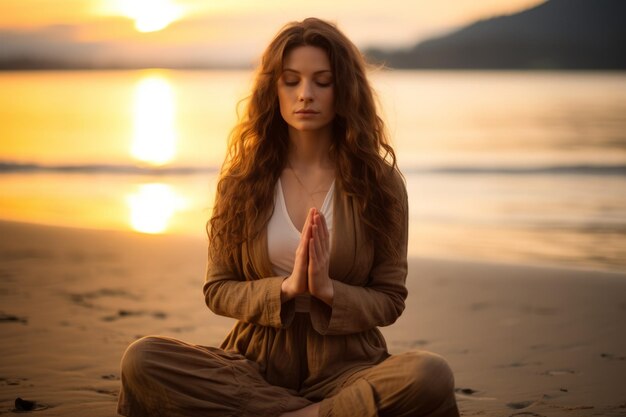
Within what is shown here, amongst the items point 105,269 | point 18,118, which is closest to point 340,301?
point 105,269

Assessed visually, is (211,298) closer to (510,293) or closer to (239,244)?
(239,244)

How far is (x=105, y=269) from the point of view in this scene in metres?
8.28

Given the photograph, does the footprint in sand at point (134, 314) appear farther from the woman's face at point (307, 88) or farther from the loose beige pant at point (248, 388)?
the woman's face at point (307, 88)

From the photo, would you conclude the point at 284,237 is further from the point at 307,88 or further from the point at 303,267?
the point at 307,88

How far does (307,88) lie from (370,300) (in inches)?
34.9

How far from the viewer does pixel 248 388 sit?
12.5ft

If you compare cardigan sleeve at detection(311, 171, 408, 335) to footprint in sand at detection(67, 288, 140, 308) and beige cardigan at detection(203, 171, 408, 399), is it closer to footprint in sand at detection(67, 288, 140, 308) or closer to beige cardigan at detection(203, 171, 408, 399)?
beige cardigan at detection(203, 171, 408, 399)

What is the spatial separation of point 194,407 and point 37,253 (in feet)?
18.0

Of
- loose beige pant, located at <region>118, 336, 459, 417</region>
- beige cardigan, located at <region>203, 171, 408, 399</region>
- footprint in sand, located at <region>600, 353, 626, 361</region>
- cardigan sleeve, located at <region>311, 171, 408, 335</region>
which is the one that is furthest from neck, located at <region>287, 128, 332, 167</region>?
footprint in sand, located at <region>600, 353, 626, 361</region>

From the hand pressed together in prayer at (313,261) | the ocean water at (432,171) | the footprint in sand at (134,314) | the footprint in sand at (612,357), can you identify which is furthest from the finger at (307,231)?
the footprint in sand at (134,314)

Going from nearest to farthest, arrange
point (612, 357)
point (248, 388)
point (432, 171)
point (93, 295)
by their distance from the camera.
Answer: point (248, 388) → point (612, 357) → point (93, 295) → point (432, 171)

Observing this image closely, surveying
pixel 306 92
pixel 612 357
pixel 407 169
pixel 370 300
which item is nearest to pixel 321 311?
pixel 370 300

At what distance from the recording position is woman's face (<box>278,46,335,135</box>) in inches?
156

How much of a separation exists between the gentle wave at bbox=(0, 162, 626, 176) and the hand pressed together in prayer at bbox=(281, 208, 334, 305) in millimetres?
A: 13425
